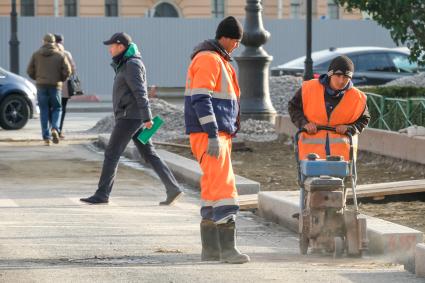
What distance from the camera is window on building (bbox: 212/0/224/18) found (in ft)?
178

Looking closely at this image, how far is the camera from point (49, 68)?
21.1m

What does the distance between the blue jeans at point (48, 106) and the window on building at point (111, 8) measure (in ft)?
106

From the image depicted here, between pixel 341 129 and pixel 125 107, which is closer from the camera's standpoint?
pixel 341 129

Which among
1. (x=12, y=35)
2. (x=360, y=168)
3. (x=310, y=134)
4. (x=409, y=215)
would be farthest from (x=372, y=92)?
(x=12, y=35)

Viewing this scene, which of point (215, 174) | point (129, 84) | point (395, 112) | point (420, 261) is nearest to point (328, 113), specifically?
point (215, 174)

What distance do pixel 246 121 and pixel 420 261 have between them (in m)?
12.9

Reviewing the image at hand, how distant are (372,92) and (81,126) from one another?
9397 millimetres

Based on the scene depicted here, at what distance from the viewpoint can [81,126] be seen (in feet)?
90.4

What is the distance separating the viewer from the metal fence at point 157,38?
4362 cm

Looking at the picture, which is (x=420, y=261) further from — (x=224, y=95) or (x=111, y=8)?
(x=111, y=8)

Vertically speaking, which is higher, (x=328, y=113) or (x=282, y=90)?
(x=328, y=113)

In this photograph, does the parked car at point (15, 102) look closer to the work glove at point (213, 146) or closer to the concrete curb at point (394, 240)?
the concrete curb at point (394, 240)

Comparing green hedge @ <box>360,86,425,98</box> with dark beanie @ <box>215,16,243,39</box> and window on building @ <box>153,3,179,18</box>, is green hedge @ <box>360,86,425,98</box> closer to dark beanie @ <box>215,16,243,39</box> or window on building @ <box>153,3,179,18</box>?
dark beanie @ <box>215,16,243,39</box>

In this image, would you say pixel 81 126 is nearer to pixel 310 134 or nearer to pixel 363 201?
pixel 363 201
